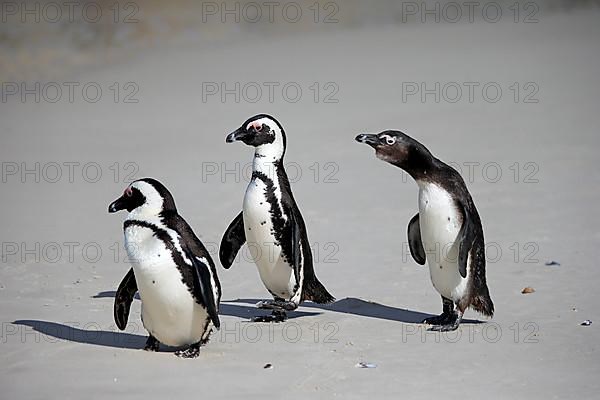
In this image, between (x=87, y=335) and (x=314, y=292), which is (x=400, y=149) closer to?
(x=314, y=292)

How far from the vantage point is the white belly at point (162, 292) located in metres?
4.93

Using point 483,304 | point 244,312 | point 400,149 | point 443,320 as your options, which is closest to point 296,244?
point 244,312

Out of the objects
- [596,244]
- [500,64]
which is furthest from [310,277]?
[500,64]

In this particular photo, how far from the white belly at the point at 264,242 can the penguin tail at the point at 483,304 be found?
97 centimetres

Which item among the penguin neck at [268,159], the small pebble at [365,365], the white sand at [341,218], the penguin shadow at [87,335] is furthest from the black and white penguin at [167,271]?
the penguin neck at [268,159]

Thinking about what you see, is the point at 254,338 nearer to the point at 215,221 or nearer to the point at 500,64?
the point at 215,221

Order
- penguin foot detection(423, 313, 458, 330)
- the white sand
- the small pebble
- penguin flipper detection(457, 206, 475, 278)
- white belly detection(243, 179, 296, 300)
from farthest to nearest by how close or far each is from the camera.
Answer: white belly detection(243, 179, 296, 300)
penguin foot detection(423, 313, 458, 330)
penguin flipper detection(457, 206, 475, 278)
the small pebble
the white sand

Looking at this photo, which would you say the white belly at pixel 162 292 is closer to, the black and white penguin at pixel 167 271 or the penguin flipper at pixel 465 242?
Result: the black and white penguin at pixel 167 271

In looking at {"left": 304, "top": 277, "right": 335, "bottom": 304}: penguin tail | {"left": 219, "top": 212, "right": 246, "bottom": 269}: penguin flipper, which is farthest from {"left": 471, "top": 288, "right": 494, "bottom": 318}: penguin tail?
{"left": 219, "top": 212, "right": 246, "bottom": 269}: penguin flipper

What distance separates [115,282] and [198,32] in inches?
507

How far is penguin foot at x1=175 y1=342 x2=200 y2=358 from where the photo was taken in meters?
5.07

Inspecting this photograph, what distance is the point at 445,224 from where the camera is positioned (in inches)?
222

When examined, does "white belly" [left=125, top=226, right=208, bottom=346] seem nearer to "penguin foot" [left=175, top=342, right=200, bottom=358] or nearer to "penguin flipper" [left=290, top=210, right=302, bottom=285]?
"penguin foot" [left=175, top=342, right=200, bottom=358]

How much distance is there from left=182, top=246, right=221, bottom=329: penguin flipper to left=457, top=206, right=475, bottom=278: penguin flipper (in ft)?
4.28
